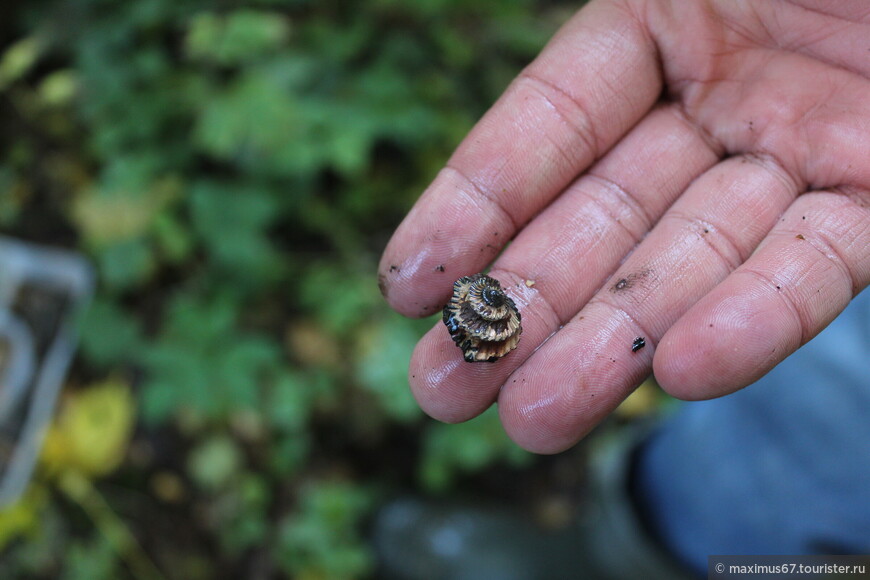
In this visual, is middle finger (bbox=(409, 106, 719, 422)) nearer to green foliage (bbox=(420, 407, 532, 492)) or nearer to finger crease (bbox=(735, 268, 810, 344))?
finger crease (bbox=(735, 268, 810, 344))

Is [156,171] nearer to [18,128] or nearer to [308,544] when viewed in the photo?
[18,128]

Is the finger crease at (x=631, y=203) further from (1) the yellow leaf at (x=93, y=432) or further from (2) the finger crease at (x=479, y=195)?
(1) the yellow leaf at (x=93, y=432)

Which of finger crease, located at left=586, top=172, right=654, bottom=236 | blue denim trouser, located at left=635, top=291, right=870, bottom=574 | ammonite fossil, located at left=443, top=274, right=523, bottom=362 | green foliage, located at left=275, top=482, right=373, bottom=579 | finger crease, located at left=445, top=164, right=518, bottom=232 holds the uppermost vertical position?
finger crease, located at left=445, top=164, right=518, bottom=232

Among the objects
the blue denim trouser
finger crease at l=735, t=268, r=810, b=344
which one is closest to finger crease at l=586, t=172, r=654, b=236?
finger crease at l=735, t=268, r=810, b=344

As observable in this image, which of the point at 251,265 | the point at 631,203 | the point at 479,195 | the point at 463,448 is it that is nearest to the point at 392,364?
the point at 463,448

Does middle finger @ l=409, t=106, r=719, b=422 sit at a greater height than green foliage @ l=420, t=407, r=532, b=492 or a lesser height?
greater

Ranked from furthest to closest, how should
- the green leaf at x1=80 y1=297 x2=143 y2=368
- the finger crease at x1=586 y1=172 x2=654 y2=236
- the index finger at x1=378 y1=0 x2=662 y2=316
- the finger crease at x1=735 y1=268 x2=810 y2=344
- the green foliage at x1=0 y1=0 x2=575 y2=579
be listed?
the green leaf at x1=80 y1=297 x2=143 y2=368, the green foliage at x1=0 y1=0 x2=575 y2=579, the finger crease at x1=586 y1=172 x2=654 y2=236, the index finger at x1=378 y1=0 x2=662 y2=316, the finger crease at x1=735 y1=268 x2=810 y2=344

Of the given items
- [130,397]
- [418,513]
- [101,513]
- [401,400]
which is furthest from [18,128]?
[418,513]

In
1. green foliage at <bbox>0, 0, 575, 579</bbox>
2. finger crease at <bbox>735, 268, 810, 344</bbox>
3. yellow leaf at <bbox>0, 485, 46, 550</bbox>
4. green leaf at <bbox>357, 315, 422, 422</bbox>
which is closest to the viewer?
finger crease at <bbox>735, 268, 810, 344</bbox>

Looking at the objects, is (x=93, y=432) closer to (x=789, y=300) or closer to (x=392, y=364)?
(x=392, y=364)
